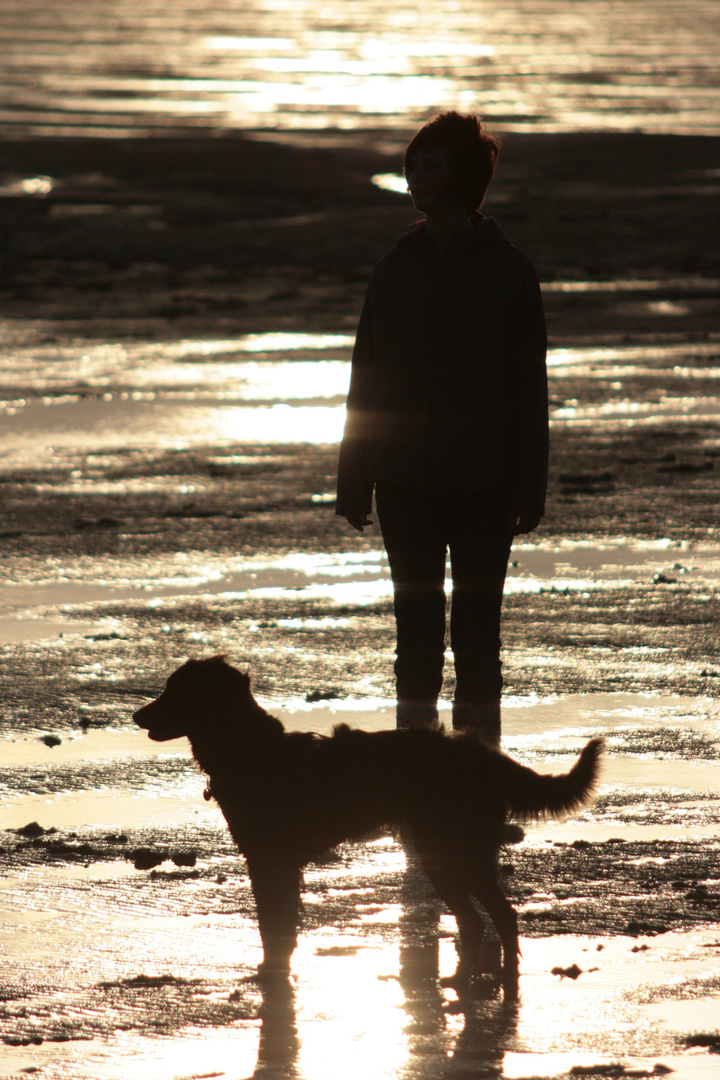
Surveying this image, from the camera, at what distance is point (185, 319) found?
18219mm

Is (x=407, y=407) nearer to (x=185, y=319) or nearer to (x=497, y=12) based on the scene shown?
(x=185, y=319)

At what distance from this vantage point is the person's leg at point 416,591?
5039mm

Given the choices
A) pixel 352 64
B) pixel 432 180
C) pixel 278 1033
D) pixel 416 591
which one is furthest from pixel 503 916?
pixel 352 64

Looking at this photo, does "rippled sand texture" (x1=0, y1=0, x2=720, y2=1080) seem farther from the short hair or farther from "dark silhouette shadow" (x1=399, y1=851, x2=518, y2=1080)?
the short hair

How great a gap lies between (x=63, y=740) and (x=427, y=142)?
280cm

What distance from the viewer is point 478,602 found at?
5035mm

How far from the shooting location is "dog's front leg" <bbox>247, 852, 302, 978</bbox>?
4.48 meters

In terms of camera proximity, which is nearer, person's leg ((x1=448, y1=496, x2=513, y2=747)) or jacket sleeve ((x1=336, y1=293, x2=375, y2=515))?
person's leg ((x1=448, y1=496, x2=513, y2=747))

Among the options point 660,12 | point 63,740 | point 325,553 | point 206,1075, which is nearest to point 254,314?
point 325,553

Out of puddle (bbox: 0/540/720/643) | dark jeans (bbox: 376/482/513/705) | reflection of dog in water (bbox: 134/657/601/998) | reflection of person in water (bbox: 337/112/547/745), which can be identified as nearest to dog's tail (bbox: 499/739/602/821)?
reflection of dog in water (bbox: 134/657/601/998)

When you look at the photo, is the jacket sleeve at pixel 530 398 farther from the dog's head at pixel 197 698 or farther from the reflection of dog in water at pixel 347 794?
the dog's head at pixel 197 698

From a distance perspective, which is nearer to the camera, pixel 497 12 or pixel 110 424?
pixel 110 424

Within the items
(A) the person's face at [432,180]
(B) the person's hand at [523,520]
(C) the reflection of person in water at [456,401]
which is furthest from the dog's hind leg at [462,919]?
(A) the person's face at [432,180]

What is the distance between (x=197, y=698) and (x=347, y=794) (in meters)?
0.49
